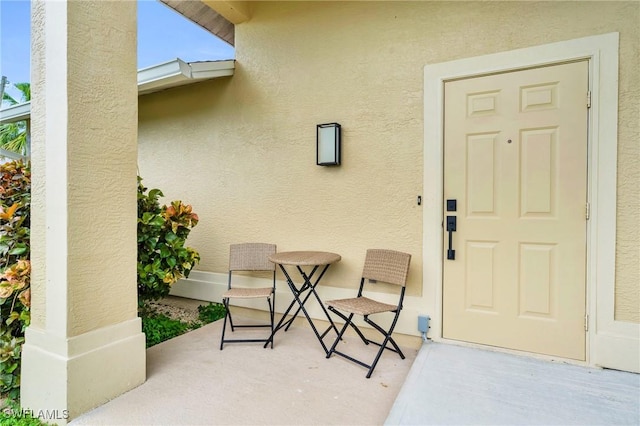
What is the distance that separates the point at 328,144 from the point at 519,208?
→ 1.85m

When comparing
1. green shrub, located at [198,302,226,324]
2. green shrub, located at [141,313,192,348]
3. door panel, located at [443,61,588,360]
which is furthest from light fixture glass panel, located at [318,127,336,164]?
green shrub, located at [141,313,192,348]

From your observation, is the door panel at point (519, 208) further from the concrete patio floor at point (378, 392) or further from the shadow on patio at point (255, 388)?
the shadow on patio at point (255, 388)

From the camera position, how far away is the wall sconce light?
342 cm

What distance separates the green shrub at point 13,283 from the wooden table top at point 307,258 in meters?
1.84

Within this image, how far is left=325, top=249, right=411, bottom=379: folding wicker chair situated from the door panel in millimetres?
435

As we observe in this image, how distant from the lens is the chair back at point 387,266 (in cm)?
295

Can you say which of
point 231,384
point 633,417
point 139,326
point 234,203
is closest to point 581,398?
point 633,417

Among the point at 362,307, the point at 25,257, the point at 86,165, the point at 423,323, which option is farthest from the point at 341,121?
the point at 25,257

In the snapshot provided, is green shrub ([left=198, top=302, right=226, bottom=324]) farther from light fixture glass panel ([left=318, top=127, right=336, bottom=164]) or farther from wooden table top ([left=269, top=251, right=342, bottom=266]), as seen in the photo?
light fixture glass panel ([left=318, top=127, right=336, bottom=164])

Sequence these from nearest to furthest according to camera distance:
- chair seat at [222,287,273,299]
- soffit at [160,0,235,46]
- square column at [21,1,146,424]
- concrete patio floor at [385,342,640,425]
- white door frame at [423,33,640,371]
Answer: concrete patio floor at [385,342,640,425]
square column at [21,1,146,424]
white door frame at [423,33,640,371]
chair seat at [222,287,273,299]
soffit at [160,0,235,46]

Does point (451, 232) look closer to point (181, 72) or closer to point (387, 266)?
point (387, 266)

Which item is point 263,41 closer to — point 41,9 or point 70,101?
point 41,9

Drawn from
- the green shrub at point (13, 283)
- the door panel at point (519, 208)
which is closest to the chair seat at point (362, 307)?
the door panel at point (519, 208)

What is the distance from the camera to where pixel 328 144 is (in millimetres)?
3461
